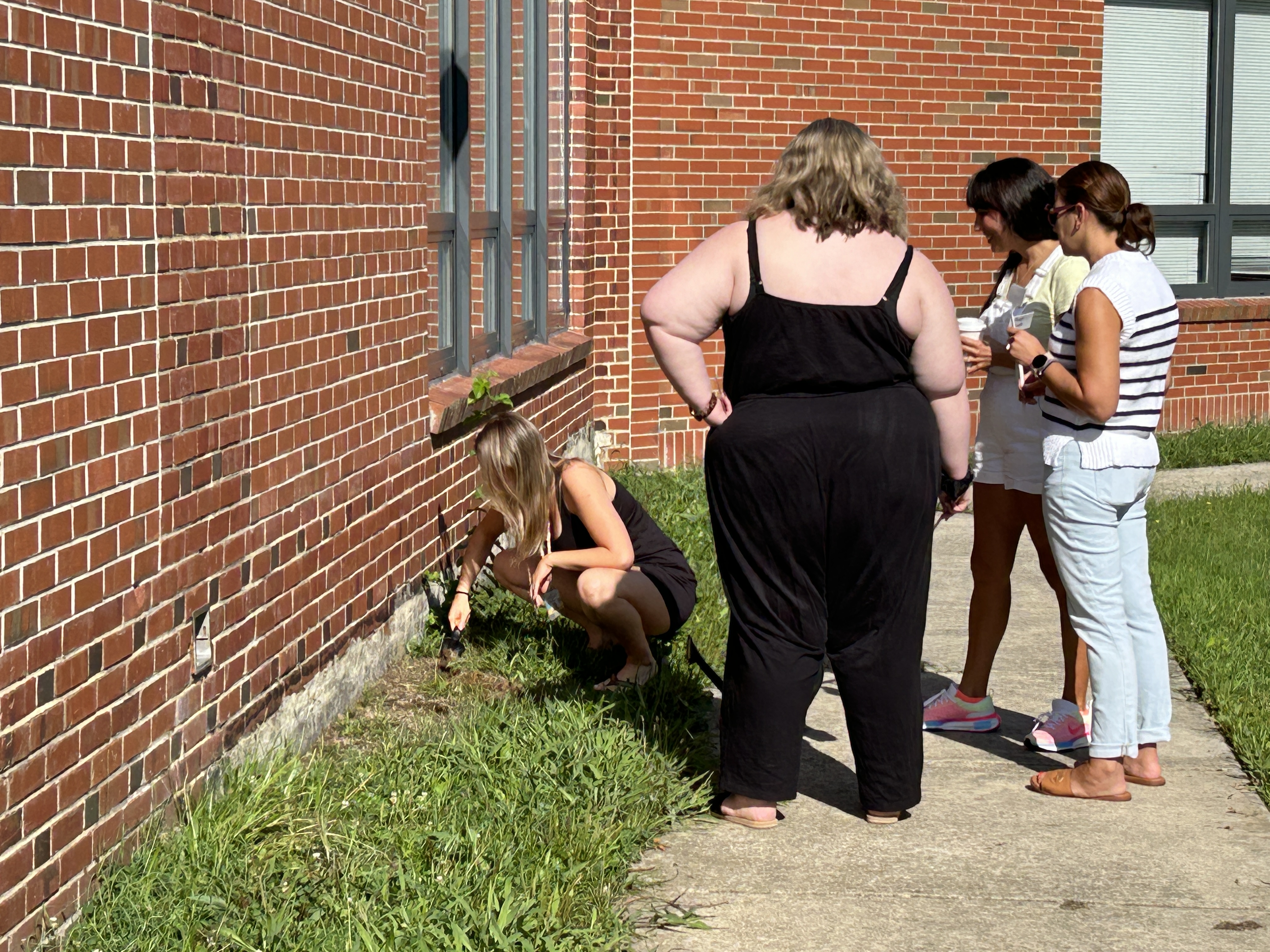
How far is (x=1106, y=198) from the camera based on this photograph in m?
4.54

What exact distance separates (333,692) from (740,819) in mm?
1523

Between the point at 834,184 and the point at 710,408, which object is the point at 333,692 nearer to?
the point at 710,408

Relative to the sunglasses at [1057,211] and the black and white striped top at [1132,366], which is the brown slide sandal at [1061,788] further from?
the sunglasses at [1057,211]

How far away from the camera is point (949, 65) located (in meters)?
10.9

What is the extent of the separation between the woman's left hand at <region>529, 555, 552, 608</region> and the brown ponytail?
2.07 metres

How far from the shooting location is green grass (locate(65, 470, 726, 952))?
11.3ft

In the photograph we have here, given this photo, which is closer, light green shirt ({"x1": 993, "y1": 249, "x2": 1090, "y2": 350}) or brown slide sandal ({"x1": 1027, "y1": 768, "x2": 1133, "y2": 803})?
brown slide sandal ({"x1": 1027, "y1": 768, "x2": 1133, "y2": 803})

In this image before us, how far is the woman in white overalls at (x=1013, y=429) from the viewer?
5.08 metres

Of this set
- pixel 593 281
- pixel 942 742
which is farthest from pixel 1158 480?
pixel 942 742

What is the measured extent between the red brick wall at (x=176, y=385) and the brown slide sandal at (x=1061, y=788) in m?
2.29

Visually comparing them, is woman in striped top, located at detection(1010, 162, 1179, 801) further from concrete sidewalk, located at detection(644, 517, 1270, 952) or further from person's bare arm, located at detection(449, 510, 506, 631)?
person's bare arm, located at detection(449, 510, 506, 631)

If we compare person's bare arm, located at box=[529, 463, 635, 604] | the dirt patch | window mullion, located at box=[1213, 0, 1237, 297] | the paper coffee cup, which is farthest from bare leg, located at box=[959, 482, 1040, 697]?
window mullion, located at box=[1213, 0, 1237, 297]

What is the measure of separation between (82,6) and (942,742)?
3511mm

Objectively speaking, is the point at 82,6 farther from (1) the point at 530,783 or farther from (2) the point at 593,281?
(2) the point at 593,281
